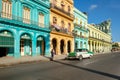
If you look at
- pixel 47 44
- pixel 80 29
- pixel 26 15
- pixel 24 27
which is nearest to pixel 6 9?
pixel 24 27

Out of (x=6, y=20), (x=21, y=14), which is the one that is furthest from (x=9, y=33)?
(x=21, y=14)

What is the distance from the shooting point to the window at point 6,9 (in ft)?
73.4

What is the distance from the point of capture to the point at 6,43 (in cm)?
2214

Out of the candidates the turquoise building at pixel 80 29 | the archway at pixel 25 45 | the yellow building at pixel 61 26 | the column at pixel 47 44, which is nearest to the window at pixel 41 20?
the column at pixel 47 44

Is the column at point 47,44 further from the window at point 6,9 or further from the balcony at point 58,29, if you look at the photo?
the window at point 6,9

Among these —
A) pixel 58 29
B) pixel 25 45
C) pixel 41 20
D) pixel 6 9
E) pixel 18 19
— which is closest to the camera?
pixel 6 9

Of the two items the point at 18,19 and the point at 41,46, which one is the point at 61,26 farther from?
the point at 18,19

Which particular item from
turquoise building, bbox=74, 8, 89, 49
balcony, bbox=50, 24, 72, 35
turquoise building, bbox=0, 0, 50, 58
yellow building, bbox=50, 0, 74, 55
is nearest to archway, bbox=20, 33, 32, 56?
turquoise building, bbox=0, 0, 50, 58

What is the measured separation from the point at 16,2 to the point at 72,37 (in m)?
19.4

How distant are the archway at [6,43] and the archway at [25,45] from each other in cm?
256

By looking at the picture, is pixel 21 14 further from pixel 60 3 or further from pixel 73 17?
pixel 73 17

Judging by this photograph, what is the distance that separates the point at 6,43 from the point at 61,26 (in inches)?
631

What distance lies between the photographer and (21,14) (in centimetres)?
2495

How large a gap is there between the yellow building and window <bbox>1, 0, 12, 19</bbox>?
10.1 metres
